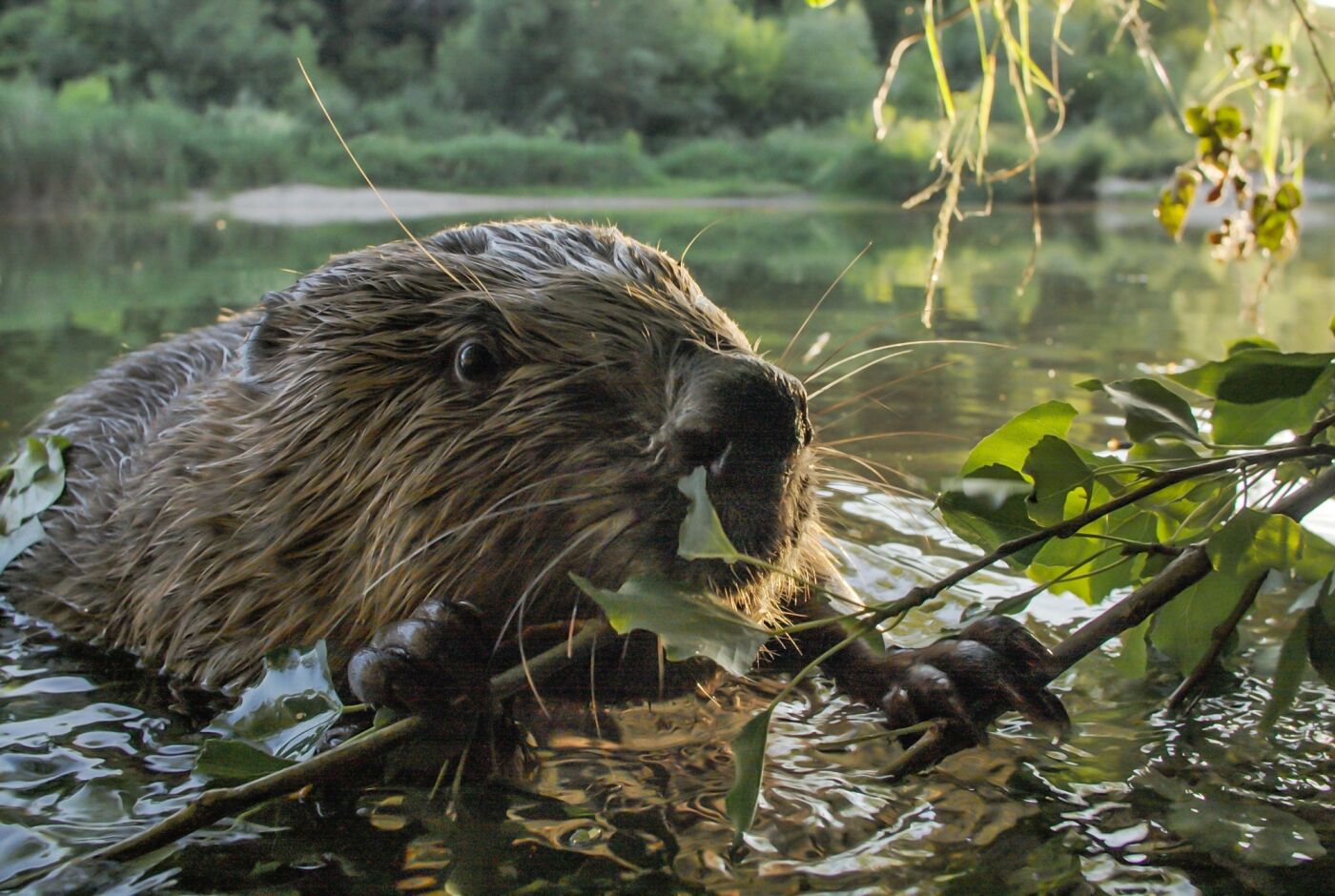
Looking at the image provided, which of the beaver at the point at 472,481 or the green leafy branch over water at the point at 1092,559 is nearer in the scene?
the green leafy branch over water at the point at 1092,559

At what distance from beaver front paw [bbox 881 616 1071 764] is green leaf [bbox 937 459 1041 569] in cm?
14

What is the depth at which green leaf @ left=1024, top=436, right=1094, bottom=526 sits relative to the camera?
131 cm

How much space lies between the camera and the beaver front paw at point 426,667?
137cm

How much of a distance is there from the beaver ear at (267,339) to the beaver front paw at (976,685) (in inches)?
39.5

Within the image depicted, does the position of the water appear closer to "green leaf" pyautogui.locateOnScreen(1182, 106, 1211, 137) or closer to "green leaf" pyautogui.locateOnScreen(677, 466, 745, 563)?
"green leaf" pyautogui.locateOnScreen(677, 466, 745, 563)

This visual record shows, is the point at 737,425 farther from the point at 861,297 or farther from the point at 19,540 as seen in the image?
the point at 861,297

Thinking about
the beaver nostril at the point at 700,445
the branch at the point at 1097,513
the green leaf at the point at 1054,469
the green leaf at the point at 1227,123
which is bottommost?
the branch at the point at 1097,513

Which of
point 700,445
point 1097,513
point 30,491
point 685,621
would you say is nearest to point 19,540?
point 30,491

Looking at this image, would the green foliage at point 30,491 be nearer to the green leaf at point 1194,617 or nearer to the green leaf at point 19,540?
the green leaf at point 19,540

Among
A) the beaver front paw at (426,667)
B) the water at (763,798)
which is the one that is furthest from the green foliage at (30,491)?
the beaver front paw at (426,667)

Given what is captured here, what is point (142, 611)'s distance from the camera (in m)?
1.92

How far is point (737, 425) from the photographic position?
4.41 ft

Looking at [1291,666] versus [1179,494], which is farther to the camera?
[1179,494]

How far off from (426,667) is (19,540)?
4.34ft
